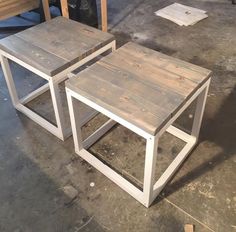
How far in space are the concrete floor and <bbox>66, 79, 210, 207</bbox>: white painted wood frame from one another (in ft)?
0.12

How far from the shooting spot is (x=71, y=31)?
157cm

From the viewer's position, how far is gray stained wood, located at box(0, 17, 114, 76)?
133cm

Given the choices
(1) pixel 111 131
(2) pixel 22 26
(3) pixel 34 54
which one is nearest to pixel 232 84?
(1) pixel 111 131

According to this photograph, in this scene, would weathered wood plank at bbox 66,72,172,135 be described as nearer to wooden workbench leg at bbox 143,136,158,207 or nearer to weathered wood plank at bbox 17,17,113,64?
wooden workbench leg at bbox 143,136,158,207

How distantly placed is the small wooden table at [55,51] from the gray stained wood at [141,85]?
139 mm

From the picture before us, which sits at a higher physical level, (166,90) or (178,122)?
(166,90)

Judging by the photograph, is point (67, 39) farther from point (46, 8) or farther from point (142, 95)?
point (46, 8)

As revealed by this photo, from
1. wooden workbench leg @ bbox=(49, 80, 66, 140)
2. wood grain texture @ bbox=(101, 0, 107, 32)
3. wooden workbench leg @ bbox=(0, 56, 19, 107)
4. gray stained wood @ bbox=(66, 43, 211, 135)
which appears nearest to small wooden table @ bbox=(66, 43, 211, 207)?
gray stained wood @ bbox=(66, 43, 211, 135)

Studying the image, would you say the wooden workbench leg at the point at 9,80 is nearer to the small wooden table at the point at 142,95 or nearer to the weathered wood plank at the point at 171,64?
the small wooden table at the point at 142,95

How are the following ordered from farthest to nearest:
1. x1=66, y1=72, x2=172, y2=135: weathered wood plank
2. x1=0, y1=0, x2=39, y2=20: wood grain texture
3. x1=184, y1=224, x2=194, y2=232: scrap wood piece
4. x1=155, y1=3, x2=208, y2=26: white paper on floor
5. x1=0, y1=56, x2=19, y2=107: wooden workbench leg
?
1. x1=155, y1=3, x2=208, y2=26: white paper on floor
2. x1=0, y1=0, x2=39, y2=20: wood grain texture
3. x1=0, y1=56, x2=19, y2=107: wooden workbench leg
4. x1=184, y1=224, x2=194, y2=232: scrap wood piece
5. x1=66, y1=72, x2=172, y2=135: weathered wood plank

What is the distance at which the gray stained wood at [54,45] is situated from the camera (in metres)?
1.33

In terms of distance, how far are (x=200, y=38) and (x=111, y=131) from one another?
1.30 meters

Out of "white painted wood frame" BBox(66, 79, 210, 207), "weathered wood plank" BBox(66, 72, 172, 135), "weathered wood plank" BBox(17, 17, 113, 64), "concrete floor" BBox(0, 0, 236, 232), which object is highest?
"weathered wood plank" BBox(17, 17, 113, 64)

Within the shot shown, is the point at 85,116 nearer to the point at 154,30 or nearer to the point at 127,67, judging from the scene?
the point at 127,67
